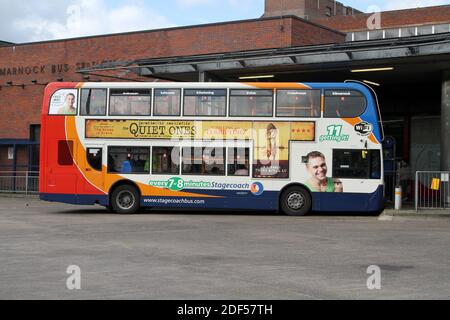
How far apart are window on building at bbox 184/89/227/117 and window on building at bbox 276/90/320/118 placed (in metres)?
1.85

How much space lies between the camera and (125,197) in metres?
21.0

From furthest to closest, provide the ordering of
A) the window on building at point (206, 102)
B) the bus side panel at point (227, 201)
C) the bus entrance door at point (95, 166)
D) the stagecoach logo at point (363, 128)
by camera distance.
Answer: the bus entrance door at point (95, 166)
the window on building at point (206, 102)
the bus side panel at point (227, 201)
the stagecoach logo at point (363, 128)

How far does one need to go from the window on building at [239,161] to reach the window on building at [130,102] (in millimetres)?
3132

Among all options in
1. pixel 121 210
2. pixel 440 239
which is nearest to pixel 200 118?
pixel 121 210

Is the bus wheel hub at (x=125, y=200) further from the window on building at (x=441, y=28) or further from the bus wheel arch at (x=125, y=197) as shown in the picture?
the window on building at (x=441, y=28)

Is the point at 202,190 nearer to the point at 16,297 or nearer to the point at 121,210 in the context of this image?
the point at 121,210

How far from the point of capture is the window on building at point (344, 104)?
781 inches

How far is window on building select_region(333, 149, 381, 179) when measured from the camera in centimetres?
1981

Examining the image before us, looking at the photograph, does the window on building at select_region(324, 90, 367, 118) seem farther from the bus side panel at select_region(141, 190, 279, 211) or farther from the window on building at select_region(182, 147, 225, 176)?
the window on building at select_region(182, 147, 225, 176)

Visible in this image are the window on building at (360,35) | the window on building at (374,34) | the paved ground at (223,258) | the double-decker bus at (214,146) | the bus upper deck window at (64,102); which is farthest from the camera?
the window on building at (374,34)

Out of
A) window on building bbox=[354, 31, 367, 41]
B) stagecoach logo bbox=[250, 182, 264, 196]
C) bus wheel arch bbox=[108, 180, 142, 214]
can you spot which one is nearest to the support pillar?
stagecoach logo bbox=[250, 182, 264, 196]

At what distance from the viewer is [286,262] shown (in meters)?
10.4

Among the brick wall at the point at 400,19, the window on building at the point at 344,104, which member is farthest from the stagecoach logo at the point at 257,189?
the brick wall at the point at 400,19
